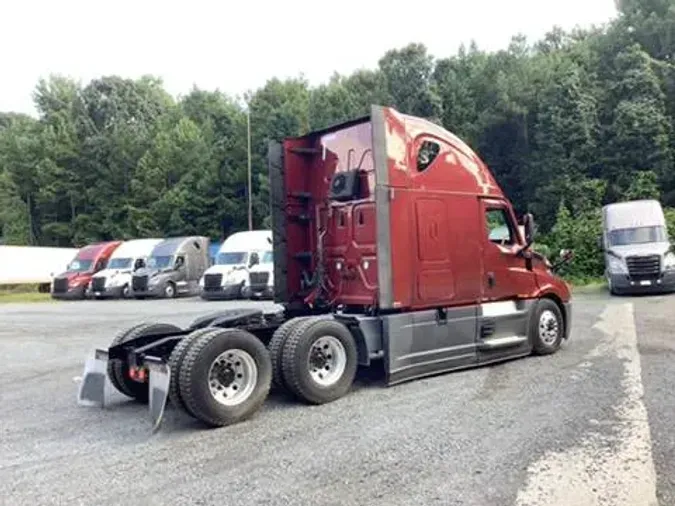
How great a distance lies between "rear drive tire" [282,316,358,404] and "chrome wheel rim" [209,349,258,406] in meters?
0.46

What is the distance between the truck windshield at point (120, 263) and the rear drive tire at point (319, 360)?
2482 cm

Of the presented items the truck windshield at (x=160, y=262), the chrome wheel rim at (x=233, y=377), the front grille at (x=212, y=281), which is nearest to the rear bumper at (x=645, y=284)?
the front grille at (x=212, y=281)

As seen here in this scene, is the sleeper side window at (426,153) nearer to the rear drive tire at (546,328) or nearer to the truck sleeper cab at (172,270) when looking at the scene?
the rear drive tire at (546,328)

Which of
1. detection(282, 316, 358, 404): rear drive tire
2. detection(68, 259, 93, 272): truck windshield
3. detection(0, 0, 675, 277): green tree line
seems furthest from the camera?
detection(0, 0, 675, 277): green tree line

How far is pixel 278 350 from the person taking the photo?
7227 millimetres

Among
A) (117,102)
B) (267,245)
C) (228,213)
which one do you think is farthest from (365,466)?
(117,102)

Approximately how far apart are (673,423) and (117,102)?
63.8 metres

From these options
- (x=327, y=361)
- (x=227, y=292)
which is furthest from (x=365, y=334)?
(x=227, y=292)

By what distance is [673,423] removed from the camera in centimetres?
613

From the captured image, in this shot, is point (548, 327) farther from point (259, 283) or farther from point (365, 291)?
point (259, 283)

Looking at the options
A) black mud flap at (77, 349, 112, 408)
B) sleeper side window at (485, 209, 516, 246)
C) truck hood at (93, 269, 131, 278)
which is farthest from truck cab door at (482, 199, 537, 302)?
truck hood at (93, 269, 131, 278)

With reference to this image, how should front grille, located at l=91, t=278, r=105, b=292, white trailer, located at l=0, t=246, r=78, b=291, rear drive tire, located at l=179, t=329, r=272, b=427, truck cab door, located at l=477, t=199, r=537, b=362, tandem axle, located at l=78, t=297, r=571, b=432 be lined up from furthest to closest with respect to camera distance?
white trailer, located at l=0, t=246, r=78, b=291, front grille, located at l=91, t=278, r=105, b=292, truck cab door, located at l=477, t=199, r=537, b=362, tandem axle, located at l=78, t=297, r=571, b=432, rear drive tire, located at l=179, t=329, r=272, b=427

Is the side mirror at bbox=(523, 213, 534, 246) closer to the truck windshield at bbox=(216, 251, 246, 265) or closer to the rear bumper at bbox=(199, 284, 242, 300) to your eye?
the rear bumper at bbox=(199, 284, 242, 300)

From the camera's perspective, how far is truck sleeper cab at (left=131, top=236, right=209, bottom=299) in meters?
28.7
